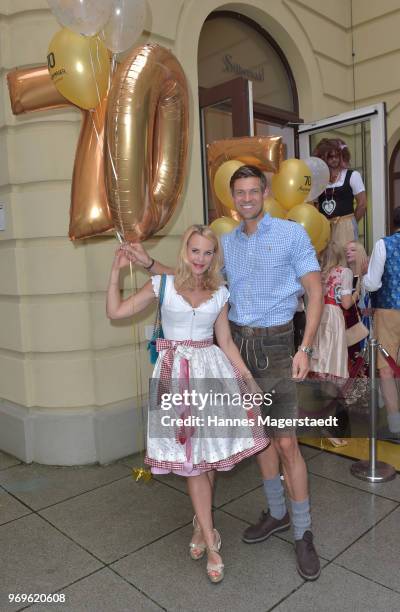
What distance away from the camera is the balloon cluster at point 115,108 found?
98.6 inches

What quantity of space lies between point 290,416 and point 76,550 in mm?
1260

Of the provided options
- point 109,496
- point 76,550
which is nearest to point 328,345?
point 109,496

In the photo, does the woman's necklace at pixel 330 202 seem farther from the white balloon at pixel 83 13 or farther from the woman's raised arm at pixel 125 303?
the woman's raised arm at pixel 125 303

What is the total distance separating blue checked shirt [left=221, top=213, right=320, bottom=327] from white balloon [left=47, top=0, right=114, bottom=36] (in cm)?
129

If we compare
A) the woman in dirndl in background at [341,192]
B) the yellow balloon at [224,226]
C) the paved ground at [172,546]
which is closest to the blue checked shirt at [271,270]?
the yellow balloon at [224,226]

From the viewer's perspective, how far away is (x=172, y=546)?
255 centimetres

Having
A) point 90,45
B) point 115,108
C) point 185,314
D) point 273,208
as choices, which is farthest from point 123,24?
point 185,314

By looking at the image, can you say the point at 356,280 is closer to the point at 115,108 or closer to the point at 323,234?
the point at 323,234

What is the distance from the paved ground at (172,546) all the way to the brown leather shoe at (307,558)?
1.4 inches

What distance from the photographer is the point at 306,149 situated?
4.98 m

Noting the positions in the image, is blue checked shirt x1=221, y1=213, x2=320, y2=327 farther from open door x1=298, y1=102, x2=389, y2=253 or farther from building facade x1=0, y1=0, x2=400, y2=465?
open door x1=298, y1=102, x2=389, y2=253

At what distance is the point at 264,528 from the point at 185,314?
1.19 metres

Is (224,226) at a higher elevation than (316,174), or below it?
below

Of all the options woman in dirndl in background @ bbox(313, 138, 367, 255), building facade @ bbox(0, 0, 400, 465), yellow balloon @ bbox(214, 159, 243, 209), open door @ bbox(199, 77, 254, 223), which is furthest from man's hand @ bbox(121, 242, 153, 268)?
woman in dirndl in background @ bbox(313, 138, 367, 255)
